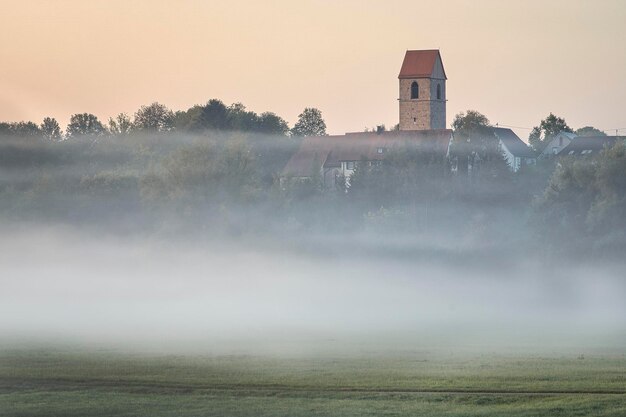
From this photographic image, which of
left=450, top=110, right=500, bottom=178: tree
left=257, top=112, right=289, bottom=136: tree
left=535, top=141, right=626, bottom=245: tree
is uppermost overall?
left=257, top=112, right=289, bottom=136: tree

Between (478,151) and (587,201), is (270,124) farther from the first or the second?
(587,201)

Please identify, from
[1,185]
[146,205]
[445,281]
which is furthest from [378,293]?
[1,185]

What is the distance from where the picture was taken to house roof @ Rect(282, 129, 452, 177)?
182750 mm

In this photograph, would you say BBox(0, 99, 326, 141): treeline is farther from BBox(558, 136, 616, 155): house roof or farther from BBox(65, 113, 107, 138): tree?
BBox(558, 136, 616, 155): house roof

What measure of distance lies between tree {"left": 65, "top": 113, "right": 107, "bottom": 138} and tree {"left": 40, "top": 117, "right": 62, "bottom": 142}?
244cm

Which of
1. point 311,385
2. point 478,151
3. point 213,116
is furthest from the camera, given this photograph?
point 213,116

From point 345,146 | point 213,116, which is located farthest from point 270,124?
point 213,116

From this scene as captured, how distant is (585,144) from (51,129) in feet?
204

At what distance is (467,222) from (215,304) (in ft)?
95.1

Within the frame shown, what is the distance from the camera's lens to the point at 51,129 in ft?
602

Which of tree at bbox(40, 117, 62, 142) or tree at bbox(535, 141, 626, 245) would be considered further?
tree at bbox(40, 117, 62, 142)

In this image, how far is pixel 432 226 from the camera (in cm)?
12181

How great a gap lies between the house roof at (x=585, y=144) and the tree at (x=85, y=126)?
5384 centimetres

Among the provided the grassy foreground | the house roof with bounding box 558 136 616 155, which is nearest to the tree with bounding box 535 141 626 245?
the grassy foreground
